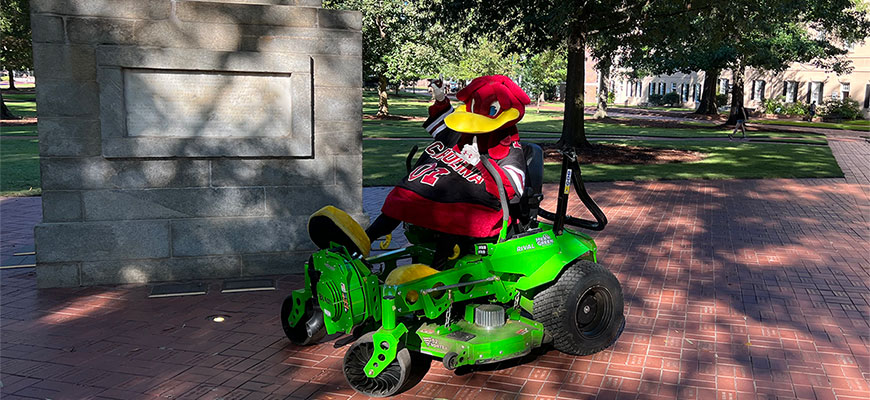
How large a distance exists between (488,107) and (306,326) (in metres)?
2.02

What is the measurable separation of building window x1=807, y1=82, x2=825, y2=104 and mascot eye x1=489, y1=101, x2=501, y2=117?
46212mm

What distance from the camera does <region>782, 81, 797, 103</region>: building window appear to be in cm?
4619

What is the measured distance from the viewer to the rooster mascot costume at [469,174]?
4.55 metres

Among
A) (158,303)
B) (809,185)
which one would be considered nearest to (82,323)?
(158,303)

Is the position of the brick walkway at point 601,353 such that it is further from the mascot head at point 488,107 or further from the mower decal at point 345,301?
the mascot head at point 488,107

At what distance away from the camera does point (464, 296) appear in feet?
15.2

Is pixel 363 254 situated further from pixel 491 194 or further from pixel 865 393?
pixel 865 393

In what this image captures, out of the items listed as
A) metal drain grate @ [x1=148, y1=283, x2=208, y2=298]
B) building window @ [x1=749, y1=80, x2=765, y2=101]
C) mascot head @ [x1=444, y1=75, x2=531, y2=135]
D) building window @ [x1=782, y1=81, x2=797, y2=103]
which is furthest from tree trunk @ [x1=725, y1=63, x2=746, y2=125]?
metal drain grate @ [x1=148, y1=283, x2=208, y2=298]

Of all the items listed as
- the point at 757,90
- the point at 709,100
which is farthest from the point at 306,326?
the point at 757,90

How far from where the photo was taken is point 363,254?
186 inches

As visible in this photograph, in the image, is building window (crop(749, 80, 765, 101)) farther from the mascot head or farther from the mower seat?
the mower seat

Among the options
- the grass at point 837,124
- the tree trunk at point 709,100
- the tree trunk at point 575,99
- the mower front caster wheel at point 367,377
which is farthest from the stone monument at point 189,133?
the tree trunk at point 709,100

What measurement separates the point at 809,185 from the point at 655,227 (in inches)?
235

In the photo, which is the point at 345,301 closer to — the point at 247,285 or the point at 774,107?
the point at 247,285
